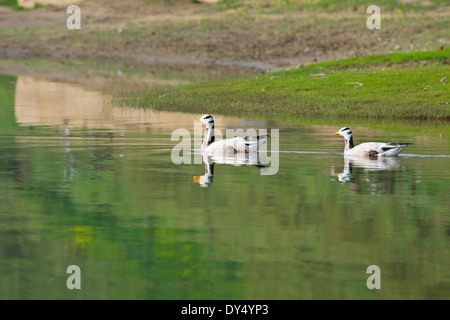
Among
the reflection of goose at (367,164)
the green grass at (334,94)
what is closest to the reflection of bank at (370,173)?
the reflection of goose at (367,164)

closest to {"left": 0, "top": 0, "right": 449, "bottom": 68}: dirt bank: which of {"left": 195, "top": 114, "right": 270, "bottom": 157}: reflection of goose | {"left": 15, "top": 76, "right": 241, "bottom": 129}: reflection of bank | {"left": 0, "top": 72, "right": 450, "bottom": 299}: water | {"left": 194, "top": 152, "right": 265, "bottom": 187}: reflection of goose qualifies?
{"left": 15, "top": 76, "right": 241, "bottom": 129}: reflection of bank

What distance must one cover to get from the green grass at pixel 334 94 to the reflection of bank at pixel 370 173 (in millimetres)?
11379

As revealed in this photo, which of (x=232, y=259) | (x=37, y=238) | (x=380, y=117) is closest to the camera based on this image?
(x=232, y=259)

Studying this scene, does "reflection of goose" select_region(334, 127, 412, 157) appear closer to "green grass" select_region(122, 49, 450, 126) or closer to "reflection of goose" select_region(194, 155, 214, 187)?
"reflection of goose" select_region(194, 155, 214, 187)

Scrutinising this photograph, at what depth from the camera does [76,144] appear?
1033 inches

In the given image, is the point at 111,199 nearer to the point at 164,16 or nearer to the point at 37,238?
the point at 37,238

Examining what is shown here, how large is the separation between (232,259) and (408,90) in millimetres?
28321

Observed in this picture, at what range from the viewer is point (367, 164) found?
22203 mm

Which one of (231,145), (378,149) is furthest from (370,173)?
(231,145)

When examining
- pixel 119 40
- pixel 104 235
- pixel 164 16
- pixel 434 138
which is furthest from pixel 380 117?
pixel 164 16

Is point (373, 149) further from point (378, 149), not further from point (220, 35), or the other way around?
point (220, 35)

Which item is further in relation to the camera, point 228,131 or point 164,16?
point 164,16

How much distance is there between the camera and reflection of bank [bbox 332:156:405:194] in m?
18.8

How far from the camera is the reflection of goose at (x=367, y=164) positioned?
20.9 metres
